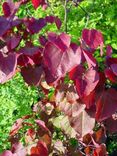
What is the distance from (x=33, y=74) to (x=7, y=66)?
0.14m

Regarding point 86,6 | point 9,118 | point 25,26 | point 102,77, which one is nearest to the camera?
point 102,77

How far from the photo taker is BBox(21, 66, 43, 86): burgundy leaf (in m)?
1.35

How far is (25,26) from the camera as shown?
146 centimetres

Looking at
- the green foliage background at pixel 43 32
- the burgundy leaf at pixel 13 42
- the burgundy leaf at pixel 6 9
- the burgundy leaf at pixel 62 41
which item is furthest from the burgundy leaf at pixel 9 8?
the green foliage background at pixel 43 32

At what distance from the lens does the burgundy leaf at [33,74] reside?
135 cm

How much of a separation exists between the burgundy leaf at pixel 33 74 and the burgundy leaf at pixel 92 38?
0.20m

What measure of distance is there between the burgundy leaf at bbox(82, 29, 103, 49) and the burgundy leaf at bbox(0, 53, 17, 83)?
22 cm

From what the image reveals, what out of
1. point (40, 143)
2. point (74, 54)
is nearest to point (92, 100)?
point (74, 54)

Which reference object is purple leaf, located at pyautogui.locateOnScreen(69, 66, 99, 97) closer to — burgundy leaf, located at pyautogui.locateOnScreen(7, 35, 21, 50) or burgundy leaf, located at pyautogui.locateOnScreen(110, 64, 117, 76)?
burgundy leaf, located at pyautogui.locateOnScreen(110, 64, 117, 76)

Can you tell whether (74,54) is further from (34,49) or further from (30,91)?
(30,91)

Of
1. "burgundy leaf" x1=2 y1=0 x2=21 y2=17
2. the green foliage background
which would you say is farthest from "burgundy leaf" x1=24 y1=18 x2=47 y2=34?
the green foliage background

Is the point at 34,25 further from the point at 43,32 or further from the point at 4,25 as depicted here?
the point at 43,32

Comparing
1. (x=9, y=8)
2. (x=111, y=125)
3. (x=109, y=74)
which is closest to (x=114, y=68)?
(x=109, y=74)

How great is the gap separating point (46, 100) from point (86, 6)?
1.34 m
